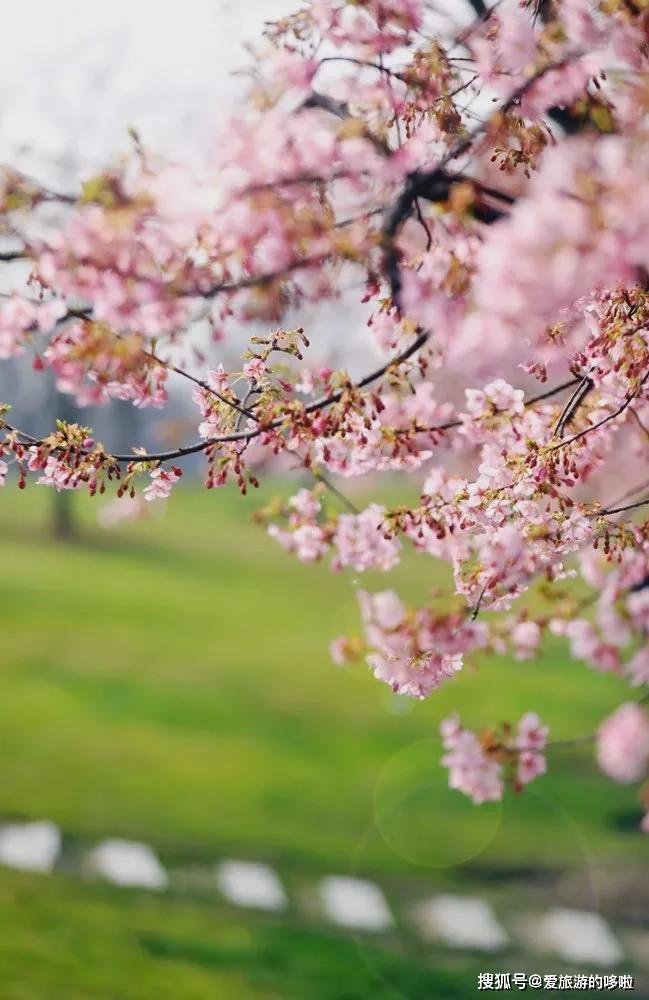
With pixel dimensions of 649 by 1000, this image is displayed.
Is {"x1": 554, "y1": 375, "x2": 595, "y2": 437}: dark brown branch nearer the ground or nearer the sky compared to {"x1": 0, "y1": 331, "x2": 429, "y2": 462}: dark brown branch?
nearer the sky

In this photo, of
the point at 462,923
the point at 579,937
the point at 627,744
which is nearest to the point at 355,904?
the point at 462,923

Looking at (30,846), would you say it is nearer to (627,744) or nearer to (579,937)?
(579,937)

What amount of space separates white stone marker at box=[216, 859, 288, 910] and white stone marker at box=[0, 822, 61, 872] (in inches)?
49.1

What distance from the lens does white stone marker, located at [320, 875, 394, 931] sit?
7340 mm

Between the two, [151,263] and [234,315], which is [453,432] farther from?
[151,263]

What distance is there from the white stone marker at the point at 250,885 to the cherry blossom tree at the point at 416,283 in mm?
3070

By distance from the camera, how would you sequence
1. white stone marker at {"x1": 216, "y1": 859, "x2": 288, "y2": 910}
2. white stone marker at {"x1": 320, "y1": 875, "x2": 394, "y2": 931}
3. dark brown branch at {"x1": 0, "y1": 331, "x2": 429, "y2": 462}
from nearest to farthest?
dark brown branch at {"x1": 0, "y1": 331, "x2": 429, "y2": 462}
white stone marker at {"x1": 320, "y1": 875, "x2": 394, "y2": 931}
white stone marker at {"x1": 216, "y1": 859, "x2": 288, "y2": 910}

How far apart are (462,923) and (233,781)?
135 inches

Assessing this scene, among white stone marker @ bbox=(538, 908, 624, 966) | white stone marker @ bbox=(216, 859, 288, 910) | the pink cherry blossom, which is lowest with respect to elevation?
the pink cherry blossom

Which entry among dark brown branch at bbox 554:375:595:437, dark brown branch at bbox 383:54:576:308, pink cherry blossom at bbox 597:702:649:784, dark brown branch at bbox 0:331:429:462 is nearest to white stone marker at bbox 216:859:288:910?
A: pink cherry blossom at bbox 597:702:649:784

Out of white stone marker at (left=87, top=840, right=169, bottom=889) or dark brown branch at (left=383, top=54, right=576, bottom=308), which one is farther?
white stone marker at (left=87, top=840, right=169, bottom=889)

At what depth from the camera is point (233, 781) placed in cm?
1034

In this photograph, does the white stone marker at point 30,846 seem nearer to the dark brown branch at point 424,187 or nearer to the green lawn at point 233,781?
the green lawn at point 233,781

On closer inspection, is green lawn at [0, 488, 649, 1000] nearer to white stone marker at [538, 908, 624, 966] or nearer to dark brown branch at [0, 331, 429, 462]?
white stone marker at [538, 908, 624, 966]
